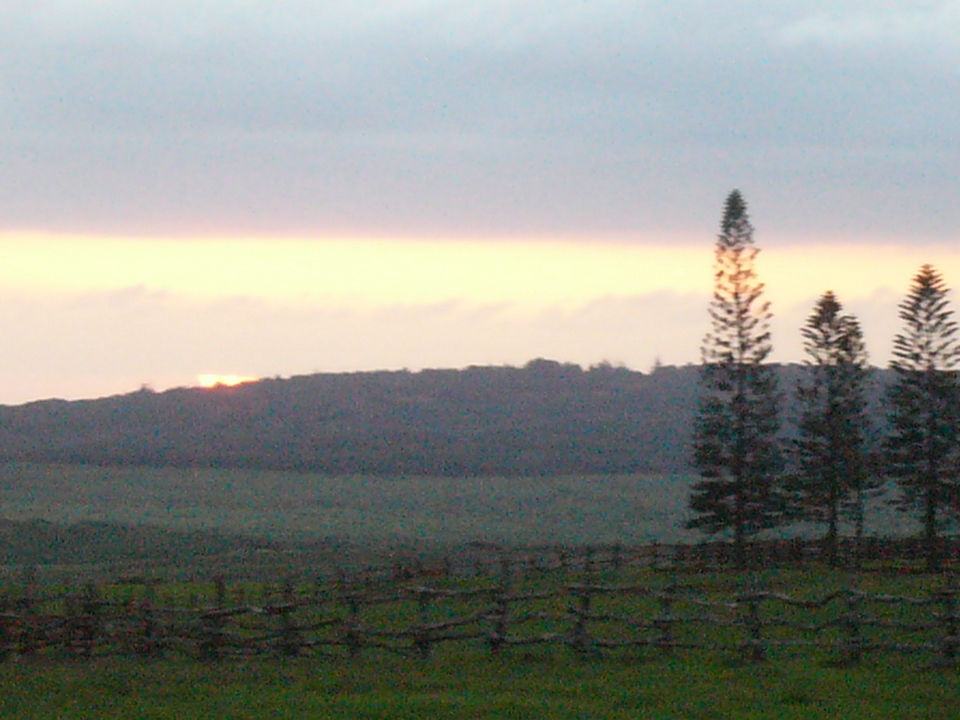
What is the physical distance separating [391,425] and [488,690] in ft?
388

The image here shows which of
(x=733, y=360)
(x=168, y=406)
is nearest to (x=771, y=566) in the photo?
(x=733, y=360)

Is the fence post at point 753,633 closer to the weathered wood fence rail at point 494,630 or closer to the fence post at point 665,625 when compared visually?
the weathered wood fence rail at point 494,630

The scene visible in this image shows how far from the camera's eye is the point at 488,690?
48.1 feet

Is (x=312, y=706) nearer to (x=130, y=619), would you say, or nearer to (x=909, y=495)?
(x=130, y=619)

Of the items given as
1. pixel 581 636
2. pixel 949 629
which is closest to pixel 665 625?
pixel 581 636

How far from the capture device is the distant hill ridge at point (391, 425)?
118562 millimetres

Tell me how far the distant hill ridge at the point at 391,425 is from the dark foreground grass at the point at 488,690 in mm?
97699

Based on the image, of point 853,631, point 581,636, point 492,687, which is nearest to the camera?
point 492,687

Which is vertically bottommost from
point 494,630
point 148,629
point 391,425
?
point 148,629

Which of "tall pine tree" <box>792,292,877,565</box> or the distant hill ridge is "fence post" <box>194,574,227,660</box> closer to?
"tall pine tree" <box>792,292,877,565</box>

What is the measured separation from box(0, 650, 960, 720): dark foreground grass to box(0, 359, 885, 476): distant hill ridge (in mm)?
97699

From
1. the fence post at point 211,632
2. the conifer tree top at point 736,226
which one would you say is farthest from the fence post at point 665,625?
the conifer tree top at point 736,226

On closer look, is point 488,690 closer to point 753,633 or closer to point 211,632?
point 753,633

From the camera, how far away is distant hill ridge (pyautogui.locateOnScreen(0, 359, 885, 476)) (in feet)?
389
